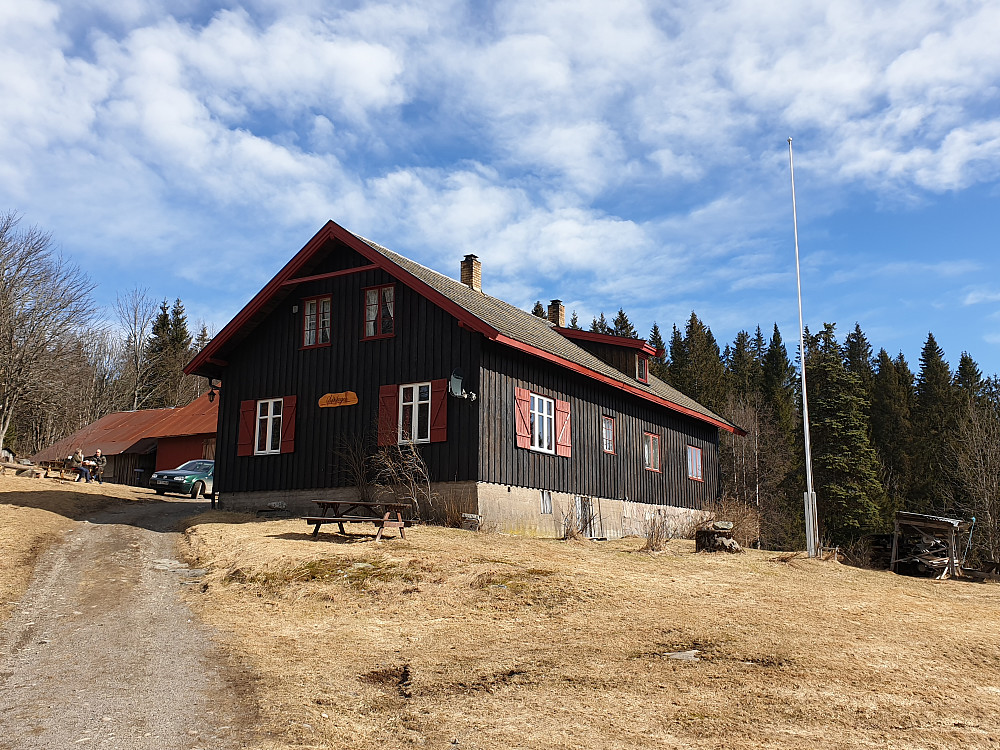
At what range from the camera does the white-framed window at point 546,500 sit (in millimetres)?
22672

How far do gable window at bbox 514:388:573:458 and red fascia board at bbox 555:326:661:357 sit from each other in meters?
5.27

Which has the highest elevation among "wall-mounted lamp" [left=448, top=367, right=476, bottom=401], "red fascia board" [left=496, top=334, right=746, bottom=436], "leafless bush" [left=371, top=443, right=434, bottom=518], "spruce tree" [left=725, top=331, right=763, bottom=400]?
"spruce tree" [left=725, top=331, right=763, bottom=400]

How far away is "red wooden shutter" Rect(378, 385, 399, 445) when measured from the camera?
22203 millimetres

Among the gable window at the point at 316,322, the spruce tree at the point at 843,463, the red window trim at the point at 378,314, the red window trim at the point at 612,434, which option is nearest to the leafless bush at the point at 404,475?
the red window trim at the point at 378,314

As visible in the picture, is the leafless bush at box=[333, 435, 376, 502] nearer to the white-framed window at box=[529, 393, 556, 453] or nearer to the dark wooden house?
the dark wooden house

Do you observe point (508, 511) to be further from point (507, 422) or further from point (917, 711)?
point (917, 711)

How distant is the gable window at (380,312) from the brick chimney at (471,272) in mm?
6932

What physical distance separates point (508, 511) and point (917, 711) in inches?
527

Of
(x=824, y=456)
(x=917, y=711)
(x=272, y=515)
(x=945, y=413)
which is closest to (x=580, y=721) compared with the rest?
(x=917, y=711)

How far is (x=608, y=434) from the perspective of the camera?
85.7 feet

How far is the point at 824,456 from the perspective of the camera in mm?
48188

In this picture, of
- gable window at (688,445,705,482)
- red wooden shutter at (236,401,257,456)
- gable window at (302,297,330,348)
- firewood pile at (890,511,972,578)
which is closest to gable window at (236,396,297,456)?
red wooden shutter at (236,401,257,456)

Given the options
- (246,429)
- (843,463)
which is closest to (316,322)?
(246,429)

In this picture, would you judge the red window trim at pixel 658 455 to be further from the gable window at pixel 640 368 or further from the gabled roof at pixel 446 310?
the gable window at pixel 640 368
